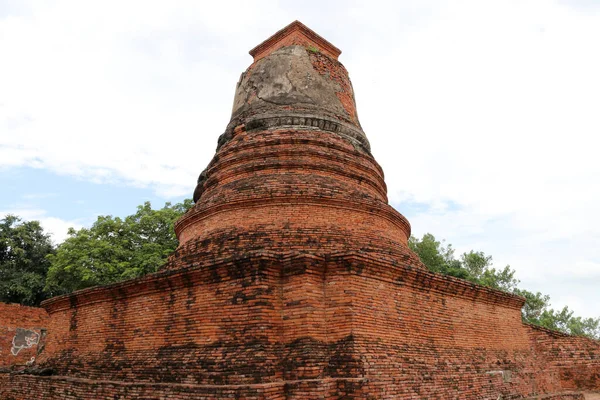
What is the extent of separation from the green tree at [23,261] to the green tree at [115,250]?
139 inches

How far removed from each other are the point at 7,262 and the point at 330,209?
790 inches

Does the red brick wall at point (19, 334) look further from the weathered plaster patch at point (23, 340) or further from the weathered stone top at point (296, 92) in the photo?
the weathered stone top at point (296, 92)

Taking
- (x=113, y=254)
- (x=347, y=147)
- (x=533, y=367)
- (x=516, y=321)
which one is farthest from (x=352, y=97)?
(x=113, y=254)

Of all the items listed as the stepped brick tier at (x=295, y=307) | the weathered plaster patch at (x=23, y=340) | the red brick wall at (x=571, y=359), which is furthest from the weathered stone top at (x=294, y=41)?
the weathered plaster patch at (x=23, y=340)

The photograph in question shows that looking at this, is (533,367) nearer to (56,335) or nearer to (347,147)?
(347,147)

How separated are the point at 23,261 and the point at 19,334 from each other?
352 inches

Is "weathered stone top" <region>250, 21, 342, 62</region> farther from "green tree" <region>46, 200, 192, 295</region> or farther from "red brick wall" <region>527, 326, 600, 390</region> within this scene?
"green tree" <region>46, 200, 192, 295</region>

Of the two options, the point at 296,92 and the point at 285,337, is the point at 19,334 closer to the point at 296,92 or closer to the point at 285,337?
the point at 296,92

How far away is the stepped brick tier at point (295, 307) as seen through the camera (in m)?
5.03

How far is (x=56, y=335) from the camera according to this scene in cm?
780

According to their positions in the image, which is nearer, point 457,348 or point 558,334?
point 457,348

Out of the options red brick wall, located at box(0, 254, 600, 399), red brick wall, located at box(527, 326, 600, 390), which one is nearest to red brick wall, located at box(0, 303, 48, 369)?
red brick wall, located at box(0, 254, 600, 399)

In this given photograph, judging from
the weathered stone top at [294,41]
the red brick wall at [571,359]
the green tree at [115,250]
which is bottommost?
the red brick wall at [571,359]

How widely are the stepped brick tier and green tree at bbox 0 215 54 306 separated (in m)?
14.9
